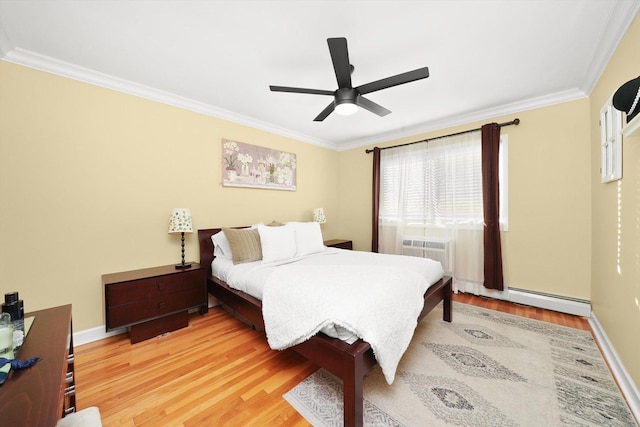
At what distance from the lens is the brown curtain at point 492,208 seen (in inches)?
123

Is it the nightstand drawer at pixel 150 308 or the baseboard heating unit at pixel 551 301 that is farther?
the baseboard heating unit at pixel 551 301

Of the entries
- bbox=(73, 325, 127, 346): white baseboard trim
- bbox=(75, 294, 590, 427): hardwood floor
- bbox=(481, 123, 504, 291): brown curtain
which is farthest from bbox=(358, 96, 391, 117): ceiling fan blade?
bbox=(73, 325, 127, 346): white baseboard trim

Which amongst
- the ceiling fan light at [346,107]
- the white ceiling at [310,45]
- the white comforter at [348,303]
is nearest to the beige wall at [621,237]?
the white ceiling at [310,45]

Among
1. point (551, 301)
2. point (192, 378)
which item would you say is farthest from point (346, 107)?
point (551, 301)

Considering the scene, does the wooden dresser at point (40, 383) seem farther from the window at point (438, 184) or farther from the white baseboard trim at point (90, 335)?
the window at point (438, 184)

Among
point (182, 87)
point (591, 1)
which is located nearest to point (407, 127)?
point (591, 1)

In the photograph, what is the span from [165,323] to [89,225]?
1181 millimetres

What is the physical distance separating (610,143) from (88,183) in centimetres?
465

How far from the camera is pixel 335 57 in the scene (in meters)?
1.64

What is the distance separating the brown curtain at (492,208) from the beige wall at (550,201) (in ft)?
0.46

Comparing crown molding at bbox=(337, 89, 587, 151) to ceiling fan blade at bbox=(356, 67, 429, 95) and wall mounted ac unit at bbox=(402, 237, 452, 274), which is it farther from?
ceiling fan blade at bbox=(356, 67, 429, 95)

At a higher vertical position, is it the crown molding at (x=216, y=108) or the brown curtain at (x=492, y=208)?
the crown molding at (x=216, y=108)

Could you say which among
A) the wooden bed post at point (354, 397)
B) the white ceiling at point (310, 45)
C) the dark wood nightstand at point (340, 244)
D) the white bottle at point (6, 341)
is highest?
the white ceiling at point (310, 45)

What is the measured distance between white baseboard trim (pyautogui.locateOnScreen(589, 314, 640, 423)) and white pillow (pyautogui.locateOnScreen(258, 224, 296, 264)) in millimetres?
2725
